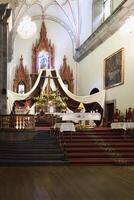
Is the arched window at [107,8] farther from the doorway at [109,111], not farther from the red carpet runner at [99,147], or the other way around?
the red carpet runner at [99,147]

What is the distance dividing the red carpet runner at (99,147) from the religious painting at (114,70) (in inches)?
124

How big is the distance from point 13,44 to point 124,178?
57.1ft

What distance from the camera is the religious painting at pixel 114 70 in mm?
16359

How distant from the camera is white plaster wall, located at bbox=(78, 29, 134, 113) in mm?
15289

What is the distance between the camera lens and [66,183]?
24.2 ft

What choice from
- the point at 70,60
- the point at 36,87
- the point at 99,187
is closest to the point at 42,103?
the point at 36,87

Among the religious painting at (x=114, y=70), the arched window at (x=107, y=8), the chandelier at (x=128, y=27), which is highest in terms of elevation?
the arched window at (x=107, y=8)

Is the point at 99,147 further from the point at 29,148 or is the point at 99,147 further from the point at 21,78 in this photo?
the point at 21,78

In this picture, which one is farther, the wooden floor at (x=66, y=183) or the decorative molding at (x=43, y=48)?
the decorative molding at (x=43, y=48)

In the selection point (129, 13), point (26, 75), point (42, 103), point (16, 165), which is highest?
point (129, 13)

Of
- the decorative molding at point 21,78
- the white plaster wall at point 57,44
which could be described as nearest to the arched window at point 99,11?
the white plaster wall at point 57,44

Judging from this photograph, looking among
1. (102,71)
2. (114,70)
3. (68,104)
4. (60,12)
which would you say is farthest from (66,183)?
(60,12)

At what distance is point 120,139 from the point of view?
43.7 feet

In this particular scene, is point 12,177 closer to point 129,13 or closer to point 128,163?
point 128,163
